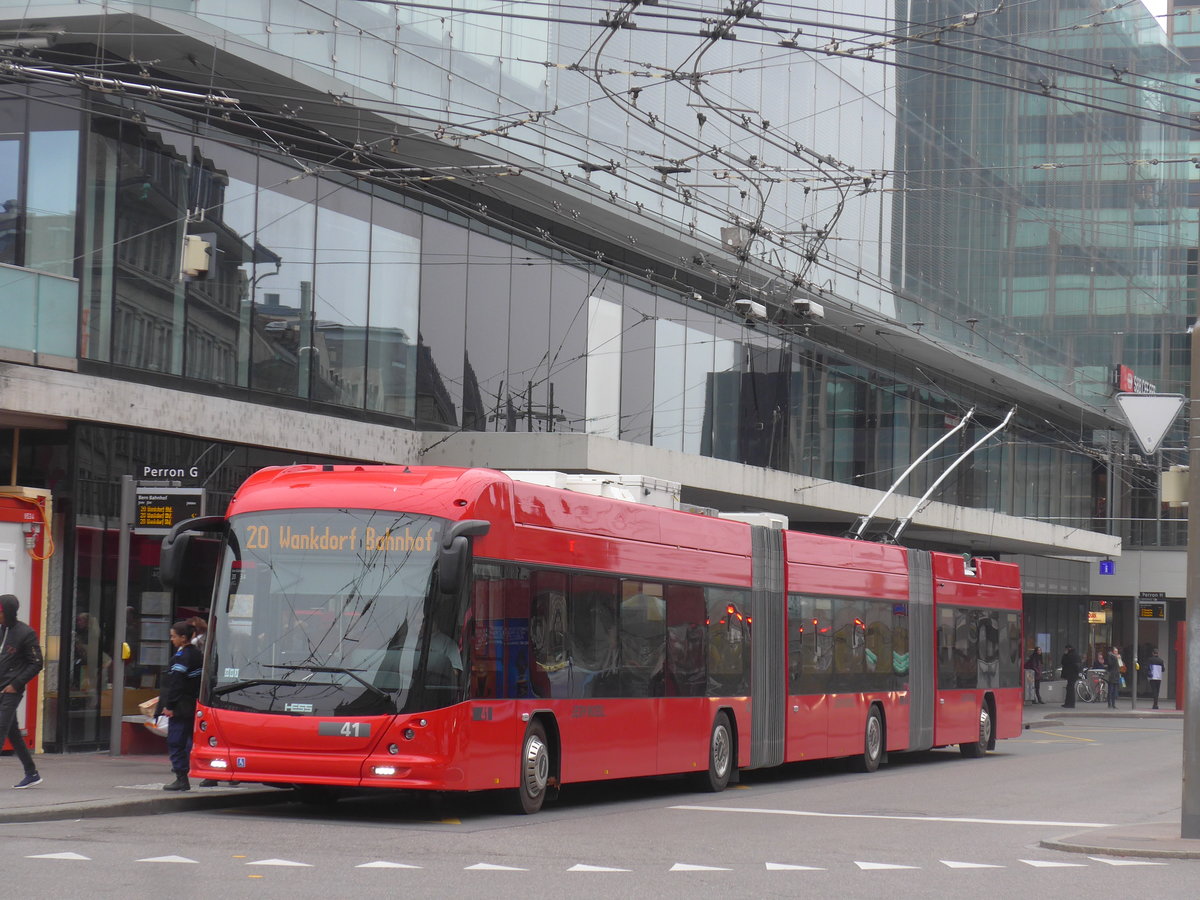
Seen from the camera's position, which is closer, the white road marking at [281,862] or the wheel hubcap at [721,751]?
the white road marking at [281,862]

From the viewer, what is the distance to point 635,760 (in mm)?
17109

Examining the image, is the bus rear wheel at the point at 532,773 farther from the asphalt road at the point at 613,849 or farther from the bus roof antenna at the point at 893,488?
the bus roof antenna at the point at 893,488

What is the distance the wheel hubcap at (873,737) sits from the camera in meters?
23.7

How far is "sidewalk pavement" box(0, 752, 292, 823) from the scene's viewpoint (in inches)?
523

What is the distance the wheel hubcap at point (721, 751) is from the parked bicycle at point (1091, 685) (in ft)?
123

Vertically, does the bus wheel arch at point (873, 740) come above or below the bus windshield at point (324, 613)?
below

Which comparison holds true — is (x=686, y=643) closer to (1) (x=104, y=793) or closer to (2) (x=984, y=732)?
(1) (x=104, y=793)

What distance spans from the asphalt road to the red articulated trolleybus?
515mm

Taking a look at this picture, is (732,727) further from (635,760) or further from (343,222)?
(343,222)

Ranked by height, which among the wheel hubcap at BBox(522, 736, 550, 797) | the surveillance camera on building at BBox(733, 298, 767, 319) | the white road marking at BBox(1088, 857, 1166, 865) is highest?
the surveillance camera on building at BBox(733, 298, 767, 319)

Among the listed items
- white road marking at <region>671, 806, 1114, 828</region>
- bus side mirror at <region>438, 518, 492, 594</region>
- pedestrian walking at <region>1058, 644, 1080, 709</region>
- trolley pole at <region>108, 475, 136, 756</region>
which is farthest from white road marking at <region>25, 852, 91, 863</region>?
pedestrian walking at <region>1058, 644, 1080, 709</region>

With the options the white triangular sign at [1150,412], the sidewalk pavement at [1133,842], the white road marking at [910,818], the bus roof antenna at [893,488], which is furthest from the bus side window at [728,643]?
the bus roof antenna at [893,488]

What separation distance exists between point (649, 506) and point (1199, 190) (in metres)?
55.5

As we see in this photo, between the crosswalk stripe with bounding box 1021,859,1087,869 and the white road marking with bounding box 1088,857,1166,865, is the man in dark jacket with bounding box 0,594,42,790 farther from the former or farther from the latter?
the white road marking with bounding box 1088,857,1166,865
